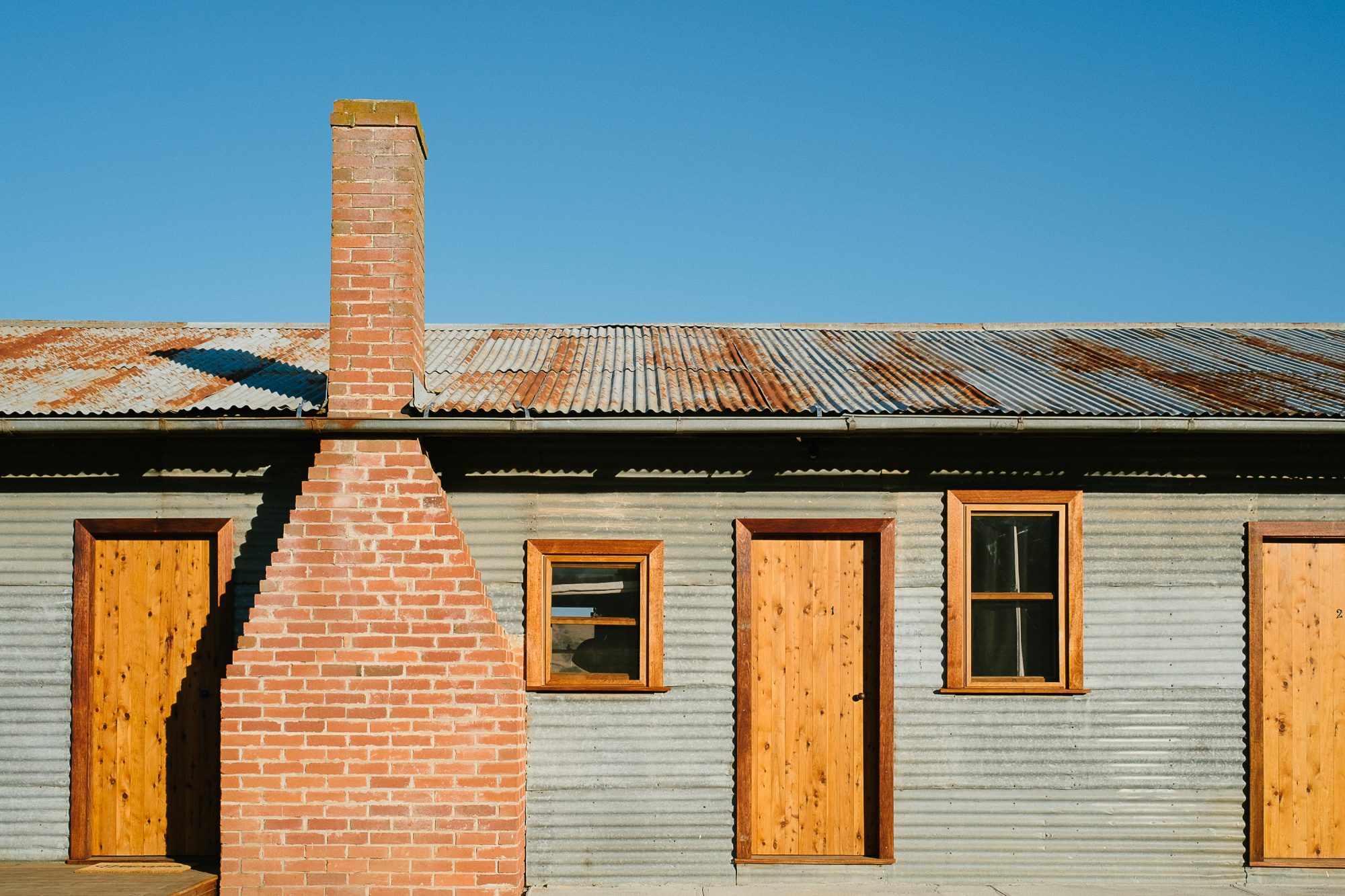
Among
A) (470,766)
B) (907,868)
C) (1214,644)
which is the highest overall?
(1214,644)

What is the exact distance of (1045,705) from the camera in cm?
623

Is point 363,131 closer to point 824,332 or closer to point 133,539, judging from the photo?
point 133,539

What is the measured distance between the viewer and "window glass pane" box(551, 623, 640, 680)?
6230 millimetres

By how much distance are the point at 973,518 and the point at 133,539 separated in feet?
20.0

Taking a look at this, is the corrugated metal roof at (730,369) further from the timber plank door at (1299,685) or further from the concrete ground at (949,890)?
the concrete ground at (949,890)

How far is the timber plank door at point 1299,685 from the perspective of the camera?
626cm

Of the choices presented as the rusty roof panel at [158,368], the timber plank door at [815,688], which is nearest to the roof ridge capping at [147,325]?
the rusty roof panel at [158,368]

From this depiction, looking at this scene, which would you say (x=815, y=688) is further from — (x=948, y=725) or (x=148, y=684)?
(x=148, y=684)

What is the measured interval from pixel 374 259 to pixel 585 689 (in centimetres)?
331

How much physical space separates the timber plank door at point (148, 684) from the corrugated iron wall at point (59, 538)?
0.39 ft

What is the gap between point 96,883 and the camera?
559 centimetres

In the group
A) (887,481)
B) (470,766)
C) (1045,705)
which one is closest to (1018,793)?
(1045,705)

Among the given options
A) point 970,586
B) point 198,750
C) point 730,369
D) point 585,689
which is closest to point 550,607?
point 585,689

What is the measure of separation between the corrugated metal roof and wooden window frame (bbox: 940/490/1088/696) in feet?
2.29
